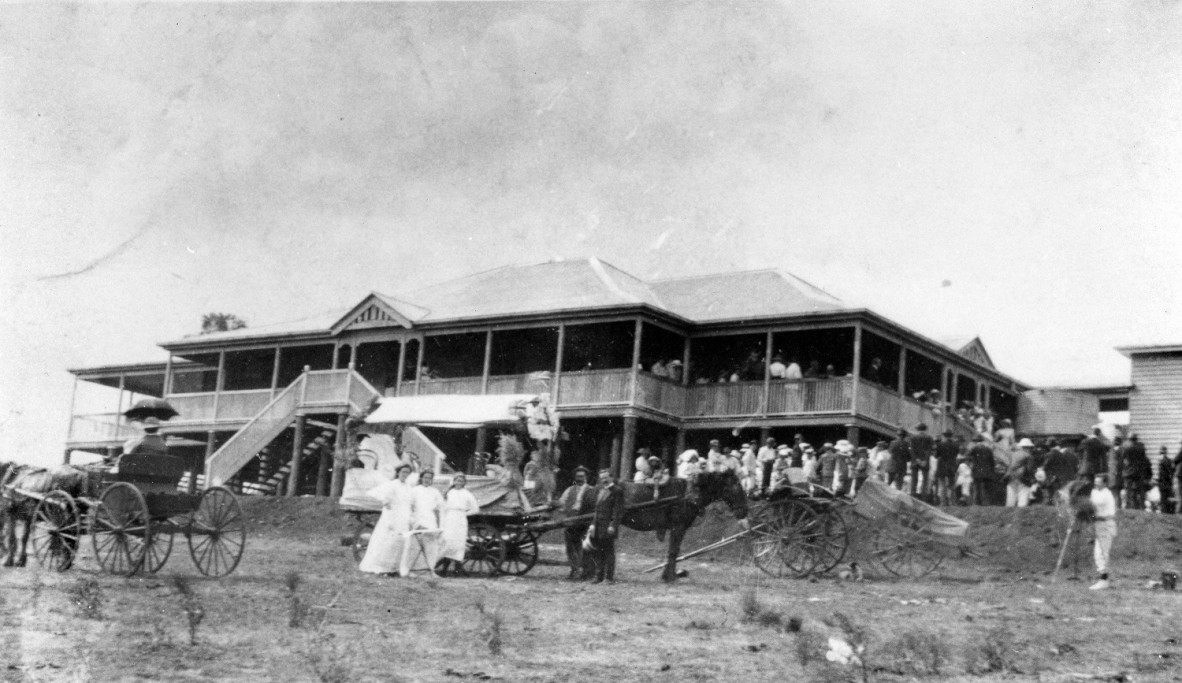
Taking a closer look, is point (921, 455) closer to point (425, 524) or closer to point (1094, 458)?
point (1094, 458)

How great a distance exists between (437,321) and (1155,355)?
17487 millimetres

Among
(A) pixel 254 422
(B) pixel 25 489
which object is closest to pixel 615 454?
(A) pixel 254 422

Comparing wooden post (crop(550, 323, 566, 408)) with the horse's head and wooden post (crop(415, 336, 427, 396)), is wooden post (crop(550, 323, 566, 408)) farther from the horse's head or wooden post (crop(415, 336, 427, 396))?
the horse's head

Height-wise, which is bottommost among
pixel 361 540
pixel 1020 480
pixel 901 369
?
pixel 361 540

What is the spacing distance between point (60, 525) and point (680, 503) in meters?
7.64

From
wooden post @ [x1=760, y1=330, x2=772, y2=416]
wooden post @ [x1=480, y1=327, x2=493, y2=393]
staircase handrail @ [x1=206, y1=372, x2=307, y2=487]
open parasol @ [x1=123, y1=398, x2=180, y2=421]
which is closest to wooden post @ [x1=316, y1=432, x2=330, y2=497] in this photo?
staircase handrail @ [x1=206, y1=372, x2=307, y2=487]

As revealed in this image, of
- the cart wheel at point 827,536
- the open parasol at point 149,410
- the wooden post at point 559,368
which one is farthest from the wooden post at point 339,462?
the cart wheel at point 827,536

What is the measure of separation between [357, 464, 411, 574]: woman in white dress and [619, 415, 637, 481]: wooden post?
1165 cm

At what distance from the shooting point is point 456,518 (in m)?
18.7

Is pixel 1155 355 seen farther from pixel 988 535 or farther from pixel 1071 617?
pixel 1071 617

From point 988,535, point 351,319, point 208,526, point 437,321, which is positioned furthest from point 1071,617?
point 351,319

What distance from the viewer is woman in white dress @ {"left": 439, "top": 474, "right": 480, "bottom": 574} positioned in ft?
61.1

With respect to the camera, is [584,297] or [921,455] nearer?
[921,455]

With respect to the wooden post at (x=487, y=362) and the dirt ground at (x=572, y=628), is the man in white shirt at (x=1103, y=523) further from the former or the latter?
the wooden post at (x=487, y=362)
